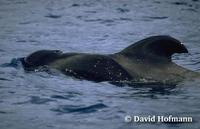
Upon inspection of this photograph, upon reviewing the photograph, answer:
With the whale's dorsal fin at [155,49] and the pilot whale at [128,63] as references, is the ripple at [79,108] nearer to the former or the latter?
the pilot whale at [128,63]

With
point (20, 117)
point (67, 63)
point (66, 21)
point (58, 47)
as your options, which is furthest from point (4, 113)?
point (66, 21)

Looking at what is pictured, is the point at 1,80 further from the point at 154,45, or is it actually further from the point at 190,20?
the point at 190,20

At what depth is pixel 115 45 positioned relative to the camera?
14586 mm

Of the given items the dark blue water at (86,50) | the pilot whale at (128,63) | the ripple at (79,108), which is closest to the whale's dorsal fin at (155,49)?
the pilot whale at (128,63)

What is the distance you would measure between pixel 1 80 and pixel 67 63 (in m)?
1.21

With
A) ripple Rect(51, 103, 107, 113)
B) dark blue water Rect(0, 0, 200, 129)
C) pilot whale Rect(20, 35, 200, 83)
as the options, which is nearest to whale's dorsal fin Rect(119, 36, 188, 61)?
pilot whale Rect(20, 35, 200, 83)

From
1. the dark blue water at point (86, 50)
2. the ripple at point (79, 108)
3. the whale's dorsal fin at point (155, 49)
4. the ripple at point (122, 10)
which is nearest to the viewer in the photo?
the dark blue water at point (86, 50)

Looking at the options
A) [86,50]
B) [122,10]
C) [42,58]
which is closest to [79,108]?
[42,58]

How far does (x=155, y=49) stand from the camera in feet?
29.7

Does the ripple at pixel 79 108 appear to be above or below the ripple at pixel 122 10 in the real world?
below

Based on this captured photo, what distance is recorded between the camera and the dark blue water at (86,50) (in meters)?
7.24

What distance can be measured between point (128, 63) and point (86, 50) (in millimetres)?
4829

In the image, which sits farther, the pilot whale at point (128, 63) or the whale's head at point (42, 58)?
the whale's head at point (42, 58)

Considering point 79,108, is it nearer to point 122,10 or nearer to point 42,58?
point 42,58
